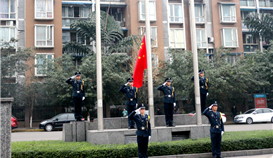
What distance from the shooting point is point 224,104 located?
3088 cm

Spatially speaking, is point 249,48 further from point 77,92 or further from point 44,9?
point 77,92

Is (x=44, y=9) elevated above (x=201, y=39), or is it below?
above

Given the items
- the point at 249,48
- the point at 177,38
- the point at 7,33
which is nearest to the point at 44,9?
the point at 7,33

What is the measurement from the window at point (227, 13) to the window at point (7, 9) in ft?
71.9

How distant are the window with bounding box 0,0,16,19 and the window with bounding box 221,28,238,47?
21985mm

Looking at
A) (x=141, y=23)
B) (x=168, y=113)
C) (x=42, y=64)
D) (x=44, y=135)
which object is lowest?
(x=44, y=135)

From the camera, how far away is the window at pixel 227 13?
33000mm

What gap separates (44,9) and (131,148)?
23.9m

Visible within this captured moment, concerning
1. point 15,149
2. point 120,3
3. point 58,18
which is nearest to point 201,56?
point 120,3

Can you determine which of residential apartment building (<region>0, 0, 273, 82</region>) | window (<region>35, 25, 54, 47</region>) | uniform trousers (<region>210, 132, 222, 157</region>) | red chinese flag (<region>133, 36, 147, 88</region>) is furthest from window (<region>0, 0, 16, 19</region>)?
uniform trousers (<region>210, 132, 222, 157</region>)

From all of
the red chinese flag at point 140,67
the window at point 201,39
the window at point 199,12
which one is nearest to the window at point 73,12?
the window at point 199,12

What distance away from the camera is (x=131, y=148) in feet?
30.4

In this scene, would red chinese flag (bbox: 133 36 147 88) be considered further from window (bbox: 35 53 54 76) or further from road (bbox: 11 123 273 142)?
window (bbox: 35 53 54 76)

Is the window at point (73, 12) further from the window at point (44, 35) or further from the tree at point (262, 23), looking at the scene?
the tree at point (262, 23)
